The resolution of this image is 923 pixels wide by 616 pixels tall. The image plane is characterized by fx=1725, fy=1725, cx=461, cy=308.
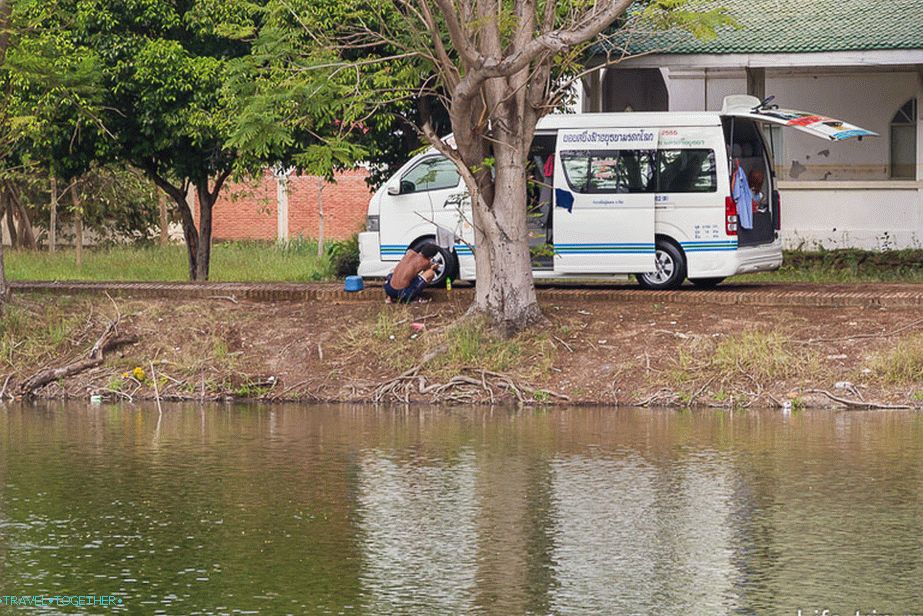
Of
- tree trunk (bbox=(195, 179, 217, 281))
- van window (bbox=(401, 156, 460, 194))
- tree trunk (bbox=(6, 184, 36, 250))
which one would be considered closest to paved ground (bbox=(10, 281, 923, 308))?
van window (bbox=(401, 156, 460, 194))

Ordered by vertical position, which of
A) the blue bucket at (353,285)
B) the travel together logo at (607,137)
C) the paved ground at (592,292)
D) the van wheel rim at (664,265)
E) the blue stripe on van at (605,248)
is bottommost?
the paved ground at (592,292)

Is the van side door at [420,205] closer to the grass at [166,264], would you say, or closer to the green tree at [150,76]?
the green tree at [150,76]

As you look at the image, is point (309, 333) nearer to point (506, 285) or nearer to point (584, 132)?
point (506, 285)

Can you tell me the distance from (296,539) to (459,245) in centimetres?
1123

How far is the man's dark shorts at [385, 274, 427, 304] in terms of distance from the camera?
21.3 metres

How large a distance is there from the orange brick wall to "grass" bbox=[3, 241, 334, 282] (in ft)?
20.9

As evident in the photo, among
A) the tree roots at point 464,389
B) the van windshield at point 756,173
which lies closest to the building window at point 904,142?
the van windshield at point 756,173

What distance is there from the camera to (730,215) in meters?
21.2

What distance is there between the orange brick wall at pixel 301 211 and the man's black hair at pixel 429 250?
29778 mm

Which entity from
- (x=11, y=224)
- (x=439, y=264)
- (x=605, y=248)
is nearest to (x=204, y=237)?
(x=439, y=264)

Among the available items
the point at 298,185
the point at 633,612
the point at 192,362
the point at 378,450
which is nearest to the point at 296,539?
the point at 633,612

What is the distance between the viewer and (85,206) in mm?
44750

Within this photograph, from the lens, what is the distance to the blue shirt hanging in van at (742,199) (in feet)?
70.3

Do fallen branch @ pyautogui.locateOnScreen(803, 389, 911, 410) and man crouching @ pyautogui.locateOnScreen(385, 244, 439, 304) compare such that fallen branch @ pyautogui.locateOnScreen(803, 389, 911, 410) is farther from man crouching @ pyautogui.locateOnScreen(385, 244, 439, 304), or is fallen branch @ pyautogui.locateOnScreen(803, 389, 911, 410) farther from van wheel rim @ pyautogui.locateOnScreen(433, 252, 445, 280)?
van wheel rim @ pyautogui.locateOnScreen(433, 252, 445, 280)
